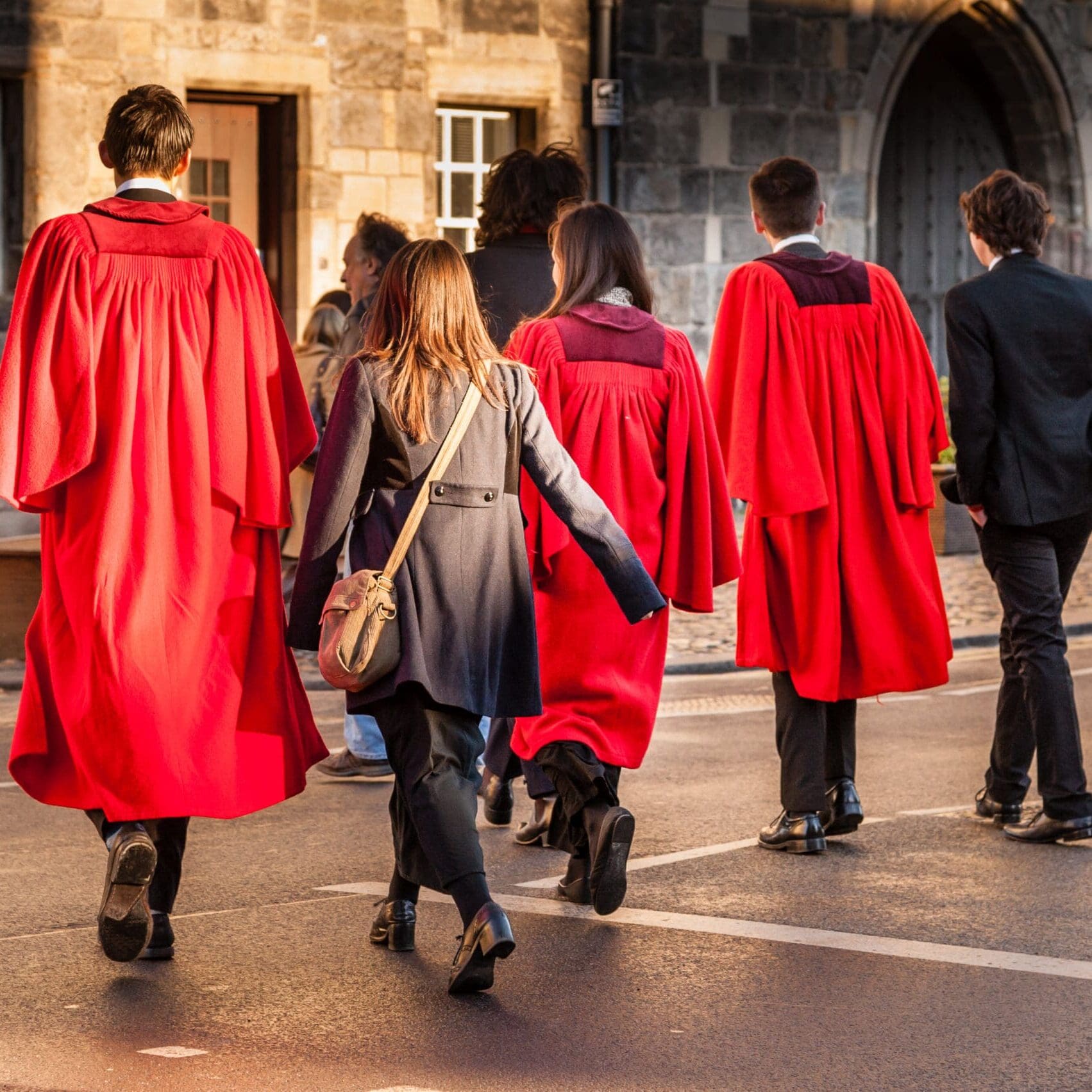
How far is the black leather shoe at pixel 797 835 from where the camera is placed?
6520mm

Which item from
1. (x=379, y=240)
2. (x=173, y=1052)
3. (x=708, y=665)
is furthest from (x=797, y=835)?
(x=708, y=665)

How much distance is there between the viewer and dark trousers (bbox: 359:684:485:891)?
4953mm

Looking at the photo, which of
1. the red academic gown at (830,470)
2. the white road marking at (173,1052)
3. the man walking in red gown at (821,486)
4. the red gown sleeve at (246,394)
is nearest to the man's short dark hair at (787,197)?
the man walking in red gown at (821,486)

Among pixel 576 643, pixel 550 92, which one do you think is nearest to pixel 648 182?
pixel 550 92

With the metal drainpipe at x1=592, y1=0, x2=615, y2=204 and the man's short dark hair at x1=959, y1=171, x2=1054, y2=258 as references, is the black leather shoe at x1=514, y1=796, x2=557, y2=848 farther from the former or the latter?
the metal drainpipe at x1=592, y1=0, x2=615, y2=204

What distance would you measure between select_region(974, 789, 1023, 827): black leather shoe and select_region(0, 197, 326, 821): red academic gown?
2.62 metres

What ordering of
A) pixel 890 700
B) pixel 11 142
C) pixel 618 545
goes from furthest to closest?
pixel 11 142, pixel 890 700, pixel 618 545

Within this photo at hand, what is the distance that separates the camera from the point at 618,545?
17.4ft

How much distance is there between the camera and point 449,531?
5086 millimetres

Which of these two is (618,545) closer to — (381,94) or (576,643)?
(576,643)

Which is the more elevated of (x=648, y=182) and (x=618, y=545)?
(x=648, y=182)

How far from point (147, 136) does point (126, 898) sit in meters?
1.82

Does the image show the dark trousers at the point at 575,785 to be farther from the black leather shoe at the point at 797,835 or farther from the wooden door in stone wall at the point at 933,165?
the wooden door in stone wall at the point at 933,165

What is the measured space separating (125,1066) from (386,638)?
1108mm
